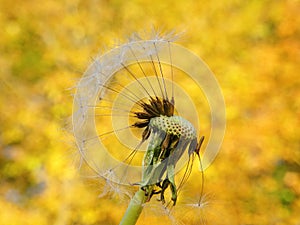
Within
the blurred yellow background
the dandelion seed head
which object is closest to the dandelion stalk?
the dandelion seed head

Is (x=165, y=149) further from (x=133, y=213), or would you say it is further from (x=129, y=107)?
(x=129, y=107)

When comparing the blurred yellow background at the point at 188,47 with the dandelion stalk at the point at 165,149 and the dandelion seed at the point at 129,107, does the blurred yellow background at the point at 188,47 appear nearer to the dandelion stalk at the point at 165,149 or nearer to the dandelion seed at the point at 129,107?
the dandelion seed at the point at 129,107

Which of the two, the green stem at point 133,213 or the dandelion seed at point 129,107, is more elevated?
the dandelion seed at point 129,107

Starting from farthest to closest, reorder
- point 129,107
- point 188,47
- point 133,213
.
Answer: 1. point 188,47
2. point 129,107
3. point 133,213

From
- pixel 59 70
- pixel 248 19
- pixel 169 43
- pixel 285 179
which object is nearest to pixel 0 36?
pixel 59 70

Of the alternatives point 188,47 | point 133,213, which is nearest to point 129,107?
point 133,213

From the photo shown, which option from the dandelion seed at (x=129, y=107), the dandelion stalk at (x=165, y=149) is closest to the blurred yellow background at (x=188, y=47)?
the dandelion seed at (x=129, y=107)

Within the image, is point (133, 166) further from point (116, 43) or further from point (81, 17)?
point (81, 17)

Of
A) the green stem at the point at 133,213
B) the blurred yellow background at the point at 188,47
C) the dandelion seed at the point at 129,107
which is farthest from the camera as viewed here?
the blurred yellow background at the point at 188,47

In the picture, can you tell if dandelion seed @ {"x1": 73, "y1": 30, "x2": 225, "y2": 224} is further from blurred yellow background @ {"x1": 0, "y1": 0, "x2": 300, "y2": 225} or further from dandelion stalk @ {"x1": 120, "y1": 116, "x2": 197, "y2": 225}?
blurred yellow background @ {"x1": 0, "y1": 0, "x2": 300, "y2": 225}
